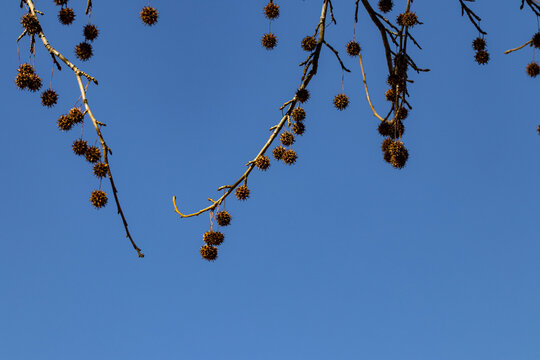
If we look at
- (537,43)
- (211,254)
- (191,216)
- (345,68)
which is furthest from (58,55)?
(537,43)

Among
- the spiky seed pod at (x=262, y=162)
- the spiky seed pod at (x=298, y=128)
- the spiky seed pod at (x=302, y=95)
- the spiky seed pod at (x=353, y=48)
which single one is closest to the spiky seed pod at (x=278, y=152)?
the spiky seed pod at (x=298, y=128)

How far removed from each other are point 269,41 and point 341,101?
0.76 meters

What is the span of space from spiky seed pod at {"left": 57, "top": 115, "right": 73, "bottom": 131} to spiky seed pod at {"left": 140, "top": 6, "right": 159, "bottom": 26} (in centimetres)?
107

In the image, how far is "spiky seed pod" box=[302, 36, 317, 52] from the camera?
5.25 meters

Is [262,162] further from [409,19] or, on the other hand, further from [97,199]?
[409,19]

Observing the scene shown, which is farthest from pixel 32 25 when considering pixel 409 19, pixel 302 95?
pixel 409 19

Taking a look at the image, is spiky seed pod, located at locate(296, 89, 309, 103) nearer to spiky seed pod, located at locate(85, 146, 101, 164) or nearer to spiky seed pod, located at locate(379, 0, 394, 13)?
spiky seed pod, located at locate(379, 0, 394, 13)

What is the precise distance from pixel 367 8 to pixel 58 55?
2.43 meters

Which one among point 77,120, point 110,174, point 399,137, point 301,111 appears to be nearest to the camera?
point 110,174

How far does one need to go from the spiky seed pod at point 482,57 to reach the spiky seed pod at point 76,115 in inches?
127

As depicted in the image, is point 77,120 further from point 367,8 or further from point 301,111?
point 367,8

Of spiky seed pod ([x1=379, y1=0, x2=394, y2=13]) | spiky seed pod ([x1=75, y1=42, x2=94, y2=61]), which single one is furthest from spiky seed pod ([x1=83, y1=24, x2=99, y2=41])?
spiky seed pod ([x1=379, y1=0, x2=394, y2=13])

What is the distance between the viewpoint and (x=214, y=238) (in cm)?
507

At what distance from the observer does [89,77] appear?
433 cm
